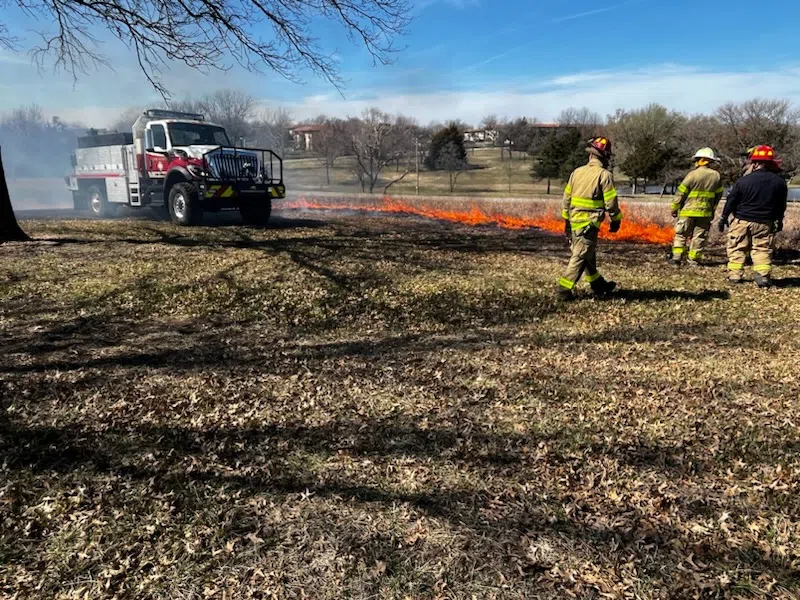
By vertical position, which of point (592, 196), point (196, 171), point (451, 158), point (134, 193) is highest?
point (451, 158)

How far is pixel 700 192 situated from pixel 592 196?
343 cm

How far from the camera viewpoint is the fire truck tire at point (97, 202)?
1714 cm

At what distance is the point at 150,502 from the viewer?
273cm

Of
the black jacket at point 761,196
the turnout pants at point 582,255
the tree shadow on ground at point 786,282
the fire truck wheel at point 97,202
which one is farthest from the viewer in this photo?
the fire truck wheel at point 97,202

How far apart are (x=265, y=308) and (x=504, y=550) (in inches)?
182

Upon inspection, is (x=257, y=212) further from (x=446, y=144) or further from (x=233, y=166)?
(x=446, y=144)

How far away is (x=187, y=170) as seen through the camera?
41.5 ft

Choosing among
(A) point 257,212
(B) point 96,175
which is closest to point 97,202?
(B) point 96,175

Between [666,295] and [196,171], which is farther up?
[196,171]

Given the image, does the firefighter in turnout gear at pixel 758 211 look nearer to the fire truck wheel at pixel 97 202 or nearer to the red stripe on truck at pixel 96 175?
the red stripe on truck at pixel 96 175

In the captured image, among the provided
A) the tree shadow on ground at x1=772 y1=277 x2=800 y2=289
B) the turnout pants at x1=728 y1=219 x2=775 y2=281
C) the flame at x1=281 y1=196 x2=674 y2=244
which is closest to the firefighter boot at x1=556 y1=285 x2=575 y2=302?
the turnout pants at x1=728 y1=219 x2=775 y2=281

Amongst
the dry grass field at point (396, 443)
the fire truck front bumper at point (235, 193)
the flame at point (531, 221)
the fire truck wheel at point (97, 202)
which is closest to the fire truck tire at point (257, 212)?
the fire truck front bumper at point (235, 193)

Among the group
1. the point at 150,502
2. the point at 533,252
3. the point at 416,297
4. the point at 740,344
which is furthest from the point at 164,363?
the point at 533,252

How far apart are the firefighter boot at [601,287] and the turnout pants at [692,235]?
9.86 feet
